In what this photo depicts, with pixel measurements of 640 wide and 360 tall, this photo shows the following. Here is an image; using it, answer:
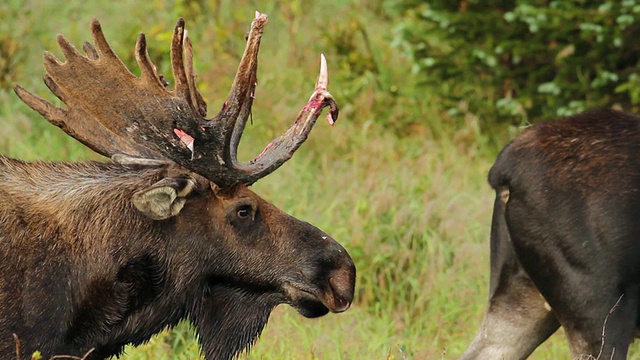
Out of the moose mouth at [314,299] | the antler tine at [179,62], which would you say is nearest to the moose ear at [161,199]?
the antler tine at [179,62]

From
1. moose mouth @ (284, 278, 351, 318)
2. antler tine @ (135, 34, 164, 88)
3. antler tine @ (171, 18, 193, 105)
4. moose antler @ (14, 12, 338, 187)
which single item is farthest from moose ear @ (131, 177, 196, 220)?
moose mouth @ (284, 278, 351, 318)

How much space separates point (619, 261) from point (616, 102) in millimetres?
5235

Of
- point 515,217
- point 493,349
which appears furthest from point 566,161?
point 493,349

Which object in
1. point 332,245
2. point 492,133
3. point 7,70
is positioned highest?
point 332,245

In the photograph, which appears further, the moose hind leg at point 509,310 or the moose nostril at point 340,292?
Answer: the moose hind leg at point 509,310

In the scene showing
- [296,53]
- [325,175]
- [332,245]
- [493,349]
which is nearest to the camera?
[332,245]

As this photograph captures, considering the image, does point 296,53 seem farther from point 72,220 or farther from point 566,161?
point 72,220

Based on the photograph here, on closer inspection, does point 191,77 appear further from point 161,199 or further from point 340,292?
point 340,292

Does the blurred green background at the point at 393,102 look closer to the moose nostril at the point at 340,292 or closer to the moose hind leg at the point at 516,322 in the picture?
the moose hind leg at the point at 516,322

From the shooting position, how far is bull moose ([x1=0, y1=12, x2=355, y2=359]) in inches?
182

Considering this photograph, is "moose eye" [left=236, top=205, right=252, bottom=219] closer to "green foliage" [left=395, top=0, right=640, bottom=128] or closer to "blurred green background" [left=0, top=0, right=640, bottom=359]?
"blurred green background" [left=0, top=0, right=640, bottom=359]

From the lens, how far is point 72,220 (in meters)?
4.74

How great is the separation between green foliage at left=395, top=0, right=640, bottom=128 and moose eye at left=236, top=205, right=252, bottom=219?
5.83m

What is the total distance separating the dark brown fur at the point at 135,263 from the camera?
15.0 feet
